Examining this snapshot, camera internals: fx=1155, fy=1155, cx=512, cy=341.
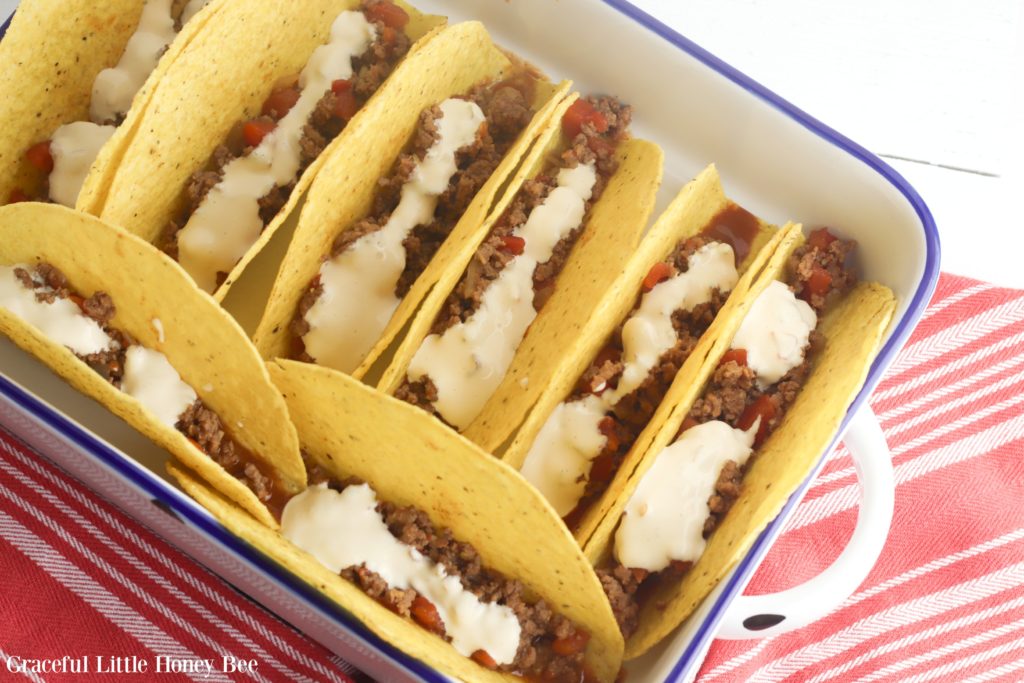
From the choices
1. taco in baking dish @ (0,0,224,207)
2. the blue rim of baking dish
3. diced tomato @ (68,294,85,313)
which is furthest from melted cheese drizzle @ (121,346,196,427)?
taco in baking dish @ (0,0,224,207)

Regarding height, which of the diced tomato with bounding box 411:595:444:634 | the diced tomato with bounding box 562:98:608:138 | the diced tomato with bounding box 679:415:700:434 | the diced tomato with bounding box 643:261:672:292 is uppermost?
the diced tomato with bounding box 562:98:608:138

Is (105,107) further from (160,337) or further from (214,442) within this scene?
(214,442)

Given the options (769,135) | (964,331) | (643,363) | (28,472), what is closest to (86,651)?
(28,472)

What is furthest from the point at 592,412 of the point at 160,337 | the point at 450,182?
the point at 160,337

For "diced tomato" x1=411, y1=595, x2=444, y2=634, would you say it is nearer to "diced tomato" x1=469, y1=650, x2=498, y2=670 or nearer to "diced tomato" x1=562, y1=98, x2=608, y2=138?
"diced tomato" x1=469, y1=650, x2=498, y2=670

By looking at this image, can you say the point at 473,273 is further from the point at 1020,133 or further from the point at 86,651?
the point at 1020,133

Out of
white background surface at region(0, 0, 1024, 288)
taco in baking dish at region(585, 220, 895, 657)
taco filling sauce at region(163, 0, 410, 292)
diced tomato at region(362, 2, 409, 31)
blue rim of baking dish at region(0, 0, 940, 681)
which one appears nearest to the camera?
blue rim of baking dish at region(0, 0, 940, 681)

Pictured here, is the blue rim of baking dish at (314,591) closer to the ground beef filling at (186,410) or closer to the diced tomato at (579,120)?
the ground beef filling at (186,410)
